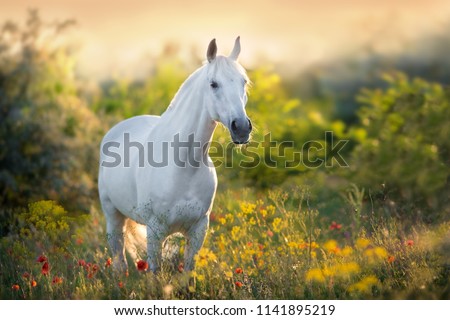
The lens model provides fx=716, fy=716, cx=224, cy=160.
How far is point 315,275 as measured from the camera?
17.5 feet

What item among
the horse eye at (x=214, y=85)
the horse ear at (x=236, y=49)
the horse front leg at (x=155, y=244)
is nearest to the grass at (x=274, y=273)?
the horse front leg at (x=155, y=244)

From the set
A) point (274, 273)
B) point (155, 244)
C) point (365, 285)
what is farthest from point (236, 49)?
point (365, 285)

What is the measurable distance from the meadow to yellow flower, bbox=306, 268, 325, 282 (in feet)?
0.05

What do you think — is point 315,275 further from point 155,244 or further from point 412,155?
point 412,155

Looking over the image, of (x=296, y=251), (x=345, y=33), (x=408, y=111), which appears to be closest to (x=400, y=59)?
(x=345, y=33)

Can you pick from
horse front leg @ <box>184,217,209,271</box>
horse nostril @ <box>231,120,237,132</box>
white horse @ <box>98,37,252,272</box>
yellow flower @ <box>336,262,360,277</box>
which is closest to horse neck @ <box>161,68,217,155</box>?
white horse @ <box>98,37,252,272</box>

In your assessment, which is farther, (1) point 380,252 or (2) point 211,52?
(2) point 211,52

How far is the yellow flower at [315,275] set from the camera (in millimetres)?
5311

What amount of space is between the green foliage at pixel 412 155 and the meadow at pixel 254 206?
23mm

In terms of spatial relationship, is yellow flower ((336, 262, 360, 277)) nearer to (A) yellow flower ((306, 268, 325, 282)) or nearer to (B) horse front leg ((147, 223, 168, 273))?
(A) yellow flower ((306, 268, 325, 282))

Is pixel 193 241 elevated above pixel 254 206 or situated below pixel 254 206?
below

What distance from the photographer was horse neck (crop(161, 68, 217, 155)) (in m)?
5.84

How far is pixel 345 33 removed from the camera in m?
25.8
